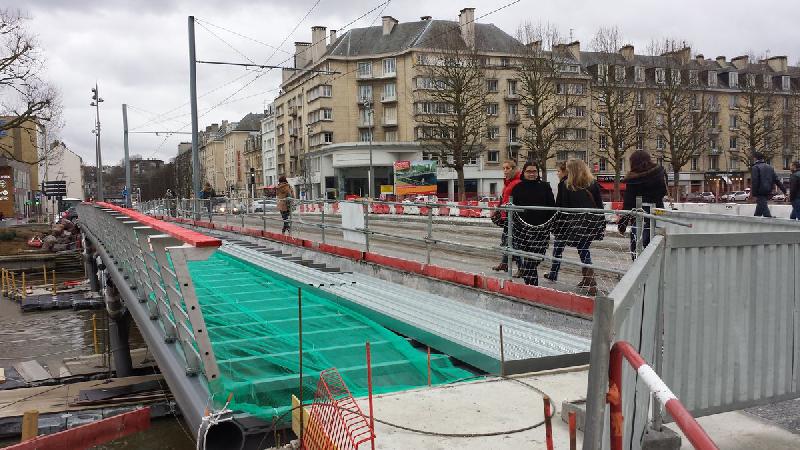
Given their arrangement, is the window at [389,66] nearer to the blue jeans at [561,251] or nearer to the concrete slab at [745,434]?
the blue jeans at [561,251]

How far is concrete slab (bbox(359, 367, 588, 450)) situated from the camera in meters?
3.48

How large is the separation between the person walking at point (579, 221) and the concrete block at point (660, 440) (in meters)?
3.54

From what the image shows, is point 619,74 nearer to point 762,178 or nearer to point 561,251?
point 762,178

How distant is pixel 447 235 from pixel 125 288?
510 centimetres

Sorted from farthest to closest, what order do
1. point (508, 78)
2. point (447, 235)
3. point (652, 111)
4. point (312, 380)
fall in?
point (508, 78)
point (652, 111)
point (447, 235)
point (312, 380)

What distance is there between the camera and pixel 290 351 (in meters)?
5.77

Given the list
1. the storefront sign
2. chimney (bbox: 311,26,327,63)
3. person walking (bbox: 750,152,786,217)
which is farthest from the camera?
chimney (bbox: 311,26,327,63)

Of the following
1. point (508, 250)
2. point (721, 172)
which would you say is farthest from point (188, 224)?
point (721, 172)

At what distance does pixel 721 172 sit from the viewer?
6856cm

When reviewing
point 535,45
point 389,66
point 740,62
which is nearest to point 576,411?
point 535,45

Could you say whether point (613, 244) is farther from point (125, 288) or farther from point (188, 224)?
point (188, 224)

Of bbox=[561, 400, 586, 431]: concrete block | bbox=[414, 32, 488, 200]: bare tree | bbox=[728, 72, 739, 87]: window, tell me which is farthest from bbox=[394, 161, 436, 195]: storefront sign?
bbox=[561, 400, 586, 431]: concrete block

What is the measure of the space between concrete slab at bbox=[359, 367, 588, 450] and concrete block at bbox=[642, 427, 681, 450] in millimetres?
346

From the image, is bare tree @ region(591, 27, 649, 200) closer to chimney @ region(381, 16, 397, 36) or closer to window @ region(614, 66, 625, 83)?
window @ region(614, 66, 625, 83)
